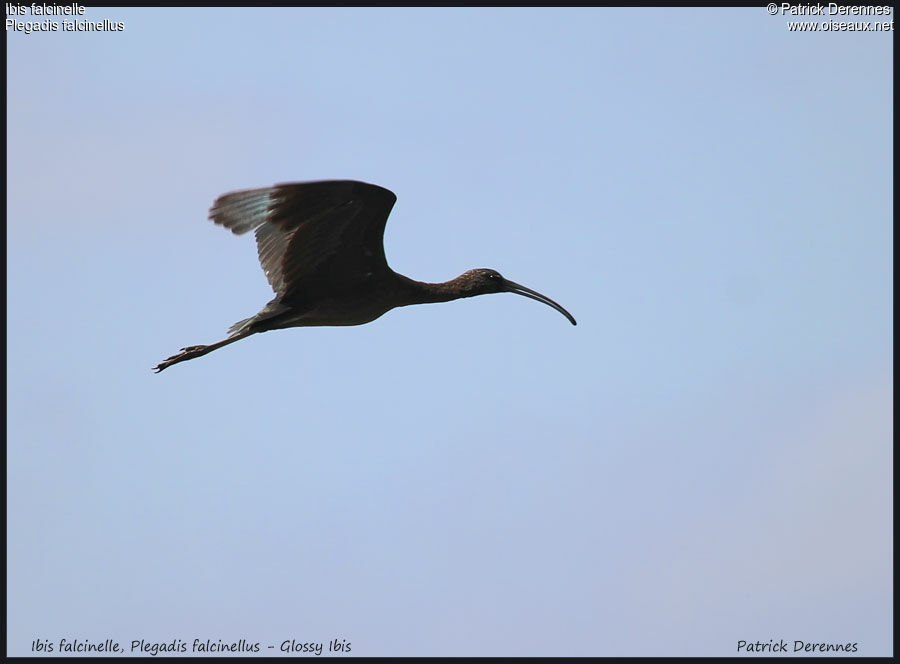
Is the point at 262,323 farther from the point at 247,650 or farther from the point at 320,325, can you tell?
the point at 247,650

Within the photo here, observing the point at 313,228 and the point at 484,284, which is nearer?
the point at 313,228

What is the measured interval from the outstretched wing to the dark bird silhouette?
1 cm

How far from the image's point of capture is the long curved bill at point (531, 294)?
21219 mm

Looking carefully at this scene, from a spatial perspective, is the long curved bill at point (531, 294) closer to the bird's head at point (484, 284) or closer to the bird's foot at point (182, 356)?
the bird's head at point (484, 284)

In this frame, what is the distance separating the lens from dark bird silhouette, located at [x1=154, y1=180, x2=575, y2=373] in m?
17.9

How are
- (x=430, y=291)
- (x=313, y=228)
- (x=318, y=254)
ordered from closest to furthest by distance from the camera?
(x=313, y=228)
(x=318, y=254)
(x=430, y=291)

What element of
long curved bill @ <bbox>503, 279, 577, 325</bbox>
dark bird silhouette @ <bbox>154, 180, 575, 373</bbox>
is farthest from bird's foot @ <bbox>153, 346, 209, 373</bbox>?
long curved bill @ <bbox>503, 279, 577, 325</bbox>

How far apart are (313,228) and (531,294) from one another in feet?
14.5

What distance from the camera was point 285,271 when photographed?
18.9 metres

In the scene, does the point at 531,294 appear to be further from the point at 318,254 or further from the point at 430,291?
the point at 318,254

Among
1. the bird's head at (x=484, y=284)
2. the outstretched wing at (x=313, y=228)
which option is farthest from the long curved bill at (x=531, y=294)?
the outstretched wing at (x=313, y=228)

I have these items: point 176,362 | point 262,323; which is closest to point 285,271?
point 262,323

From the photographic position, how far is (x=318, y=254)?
736 inches

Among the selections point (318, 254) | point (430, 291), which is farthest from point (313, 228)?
point (430, 291)
